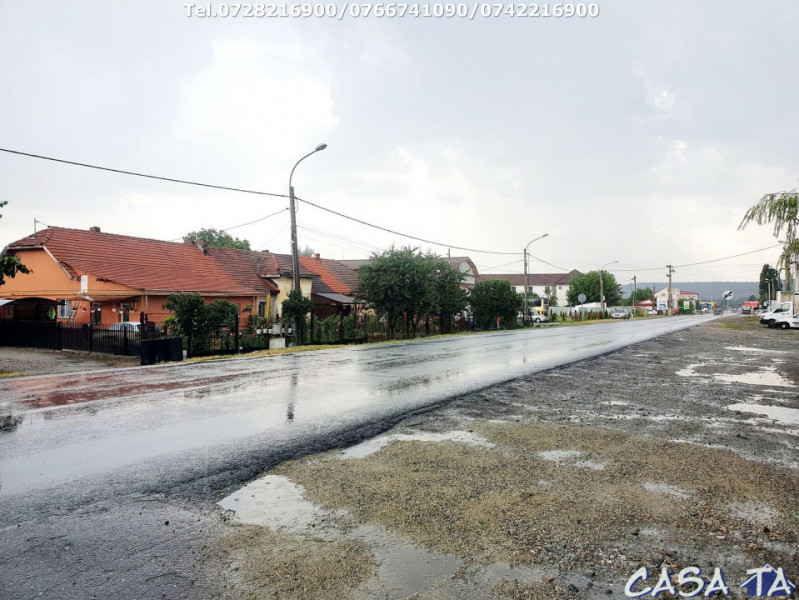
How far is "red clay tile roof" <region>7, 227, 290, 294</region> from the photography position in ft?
91.4

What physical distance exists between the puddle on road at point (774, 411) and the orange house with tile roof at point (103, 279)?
2403cm

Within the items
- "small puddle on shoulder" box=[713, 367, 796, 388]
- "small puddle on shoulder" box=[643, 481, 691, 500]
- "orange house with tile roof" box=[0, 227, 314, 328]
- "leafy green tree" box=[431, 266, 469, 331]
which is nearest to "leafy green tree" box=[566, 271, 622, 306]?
"leafy green tree" box=[431, 266, 469, 331]

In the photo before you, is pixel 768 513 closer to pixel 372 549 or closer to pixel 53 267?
pixel 372 549

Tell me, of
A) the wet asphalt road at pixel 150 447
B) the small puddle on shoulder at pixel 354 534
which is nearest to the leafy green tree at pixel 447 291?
the wet asphalt road at pixel 150 447

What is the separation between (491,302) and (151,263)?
23965 mm

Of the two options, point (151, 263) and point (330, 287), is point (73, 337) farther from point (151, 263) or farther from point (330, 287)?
point (330, 287)

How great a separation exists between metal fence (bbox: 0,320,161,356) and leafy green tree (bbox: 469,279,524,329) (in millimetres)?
26554

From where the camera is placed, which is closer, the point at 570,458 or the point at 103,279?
Answer: the point at 570,458

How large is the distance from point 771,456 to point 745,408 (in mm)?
3139

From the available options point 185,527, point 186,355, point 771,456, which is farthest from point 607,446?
point 186,355

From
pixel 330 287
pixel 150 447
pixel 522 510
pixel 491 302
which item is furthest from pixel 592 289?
pixel 522 510

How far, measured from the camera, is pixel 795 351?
1955 centimetres

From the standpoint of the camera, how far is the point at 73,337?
20.9 m

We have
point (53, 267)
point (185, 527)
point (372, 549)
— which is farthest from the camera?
point (53, 267)
